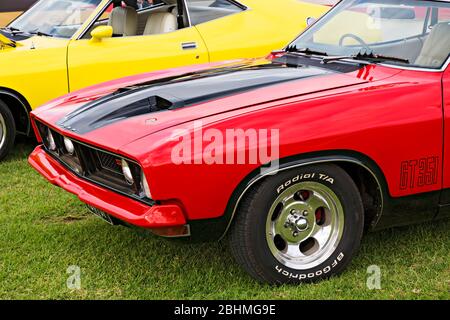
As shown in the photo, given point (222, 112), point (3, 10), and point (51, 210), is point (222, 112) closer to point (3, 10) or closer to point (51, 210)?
point (51, 210)

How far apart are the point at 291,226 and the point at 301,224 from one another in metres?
0.06

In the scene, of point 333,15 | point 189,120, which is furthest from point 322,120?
point 333,15

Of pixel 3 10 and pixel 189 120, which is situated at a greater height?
pixel 189 120

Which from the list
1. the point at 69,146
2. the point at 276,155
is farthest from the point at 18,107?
the point at 276,155

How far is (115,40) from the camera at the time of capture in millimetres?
6168

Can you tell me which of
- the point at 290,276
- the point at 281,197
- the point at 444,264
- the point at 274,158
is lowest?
the point at 444,264

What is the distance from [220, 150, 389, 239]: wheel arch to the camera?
3123 millimetres

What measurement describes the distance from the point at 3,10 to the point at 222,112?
8.51 metres

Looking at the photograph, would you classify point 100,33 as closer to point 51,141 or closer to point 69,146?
point 51,141

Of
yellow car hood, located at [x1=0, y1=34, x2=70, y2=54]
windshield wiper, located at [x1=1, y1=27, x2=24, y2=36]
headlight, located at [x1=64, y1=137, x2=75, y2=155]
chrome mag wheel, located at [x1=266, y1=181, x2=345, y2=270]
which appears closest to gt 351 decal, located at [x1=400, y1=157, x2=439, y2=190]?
chrome mag wheel, located at [x1=266, y1=181, x2=345, y2=270]

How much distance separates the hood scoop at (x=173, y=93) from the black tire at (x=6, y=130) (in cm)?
Result: 221

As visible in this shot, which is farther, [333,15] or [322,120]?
[333,15]
